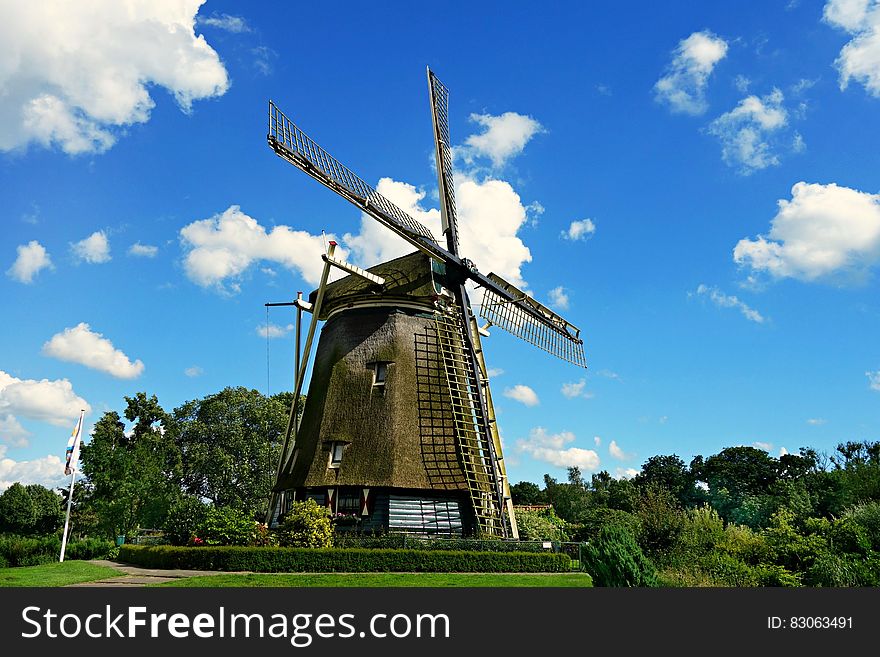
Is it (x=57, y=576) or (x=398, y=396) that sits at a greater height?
(x=398, y=396)

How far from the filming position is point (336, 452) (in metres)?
23.6

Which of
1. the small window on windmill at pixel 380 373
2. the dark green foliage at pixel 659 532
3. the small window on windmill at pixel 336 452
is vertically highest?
the small window on windmill at pixel 380 373

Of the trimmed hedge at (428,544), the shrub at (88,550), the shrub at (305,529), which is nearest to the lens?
the shrub at (305,529)

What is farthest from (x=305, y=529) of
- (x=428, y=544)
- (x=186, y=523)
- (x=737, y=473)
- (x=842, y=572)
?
(x=737, y=473)

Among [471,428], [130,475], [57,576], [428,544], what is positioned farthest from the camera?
[130,475]

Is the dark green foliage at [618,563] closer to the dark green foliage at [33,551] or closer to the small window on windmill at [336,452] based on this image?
the small window on windmill at [336,452]

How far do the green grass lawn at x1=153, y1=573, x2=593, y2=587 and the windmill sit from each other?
5052mm

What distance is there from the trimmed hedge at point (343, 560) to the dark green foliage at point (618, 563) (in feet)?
24.4

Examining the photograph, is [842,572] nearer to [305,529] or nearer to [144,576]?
[305,529]

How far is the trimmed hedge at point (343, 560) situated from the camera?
17500 mm

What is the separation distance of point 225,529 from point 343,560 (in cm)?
379

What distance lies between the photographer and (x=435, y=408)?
2406 cm

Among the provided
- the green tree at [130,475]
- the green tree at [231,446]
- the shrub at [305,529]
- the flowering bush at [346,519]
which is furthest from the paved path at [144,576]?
the green tree at [231,446]

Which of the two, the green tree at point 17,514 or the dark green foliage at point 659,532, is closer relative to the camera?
the dark green foliage at point 659,532
